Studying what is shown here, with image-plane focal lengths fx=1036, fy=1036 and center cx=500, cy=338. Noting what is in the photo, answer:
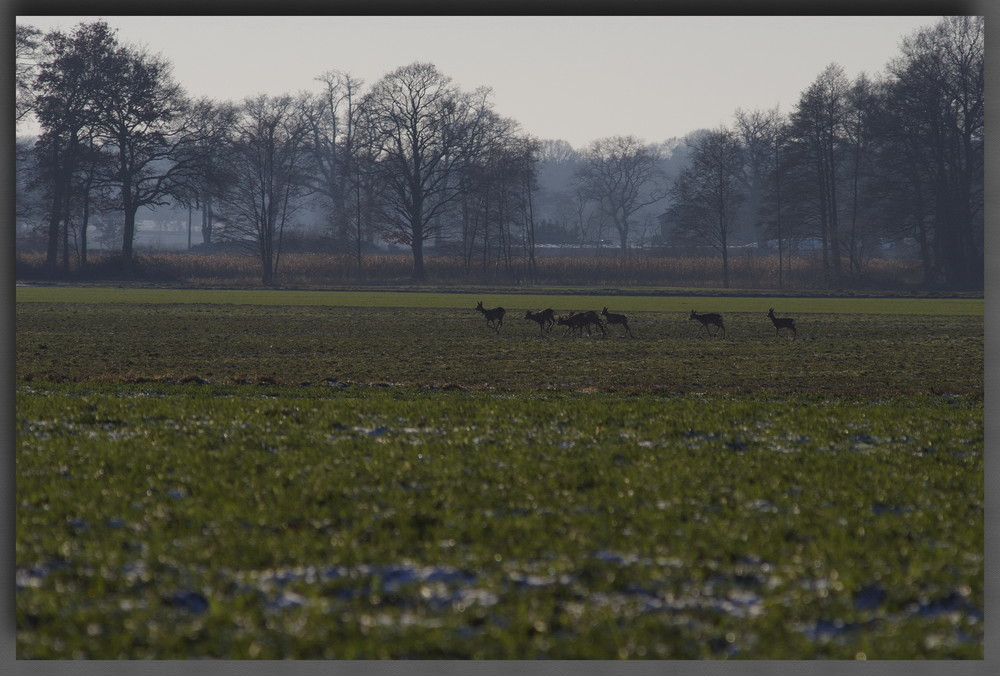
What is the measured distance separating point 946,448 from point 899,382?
32.2 ft

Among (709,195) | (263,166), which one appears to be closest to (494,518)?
(263,166)

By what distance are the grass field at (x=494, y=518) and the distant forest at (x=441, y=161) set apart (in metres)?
42.9

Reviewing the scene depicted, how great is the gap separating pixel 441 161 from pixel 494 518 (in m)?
86.0

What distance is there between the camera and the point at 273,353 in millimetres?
28703

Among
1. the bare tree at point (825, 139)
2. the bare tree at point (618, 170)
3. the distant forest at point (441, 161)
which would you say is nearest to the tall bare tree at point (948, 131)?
the distant forest at point (441, 161)

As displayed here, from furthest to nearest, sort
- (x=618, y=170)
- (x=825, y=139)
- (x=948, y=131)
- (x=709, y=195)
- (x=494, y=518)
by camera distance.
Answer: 1. (x=618, y=170)
2. (x=709, y=195)
3. (x=825, y=139)
4. (x=948, y=131)
5. (x=494, y=518)

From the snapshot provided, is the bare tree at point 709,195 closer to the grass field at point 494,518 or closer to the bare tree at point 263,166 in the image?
the bare tree at point 263,166

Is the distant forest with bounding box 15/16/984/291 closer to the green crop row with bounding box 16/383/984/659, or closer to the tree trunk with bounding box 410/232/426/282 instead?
the tree trunk with bounding box 410/232/426/282

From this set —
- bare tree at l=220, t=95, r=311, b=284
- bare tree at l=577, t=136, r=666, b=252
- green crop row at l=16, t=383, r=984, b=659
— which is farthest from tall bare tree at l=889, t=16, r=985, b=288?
bare tree at l=577, t=136, r=666, b=252

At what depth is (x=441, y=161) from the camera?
307 ft

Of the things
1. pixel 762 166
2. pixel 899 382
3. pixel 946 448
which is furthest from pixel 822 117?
pixel 946 448

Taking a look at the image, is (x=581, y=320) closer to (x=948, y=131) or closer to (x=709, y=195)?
(x=948, y=131)

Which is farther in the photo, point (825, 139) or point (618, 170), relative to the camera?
point (618, 170)
